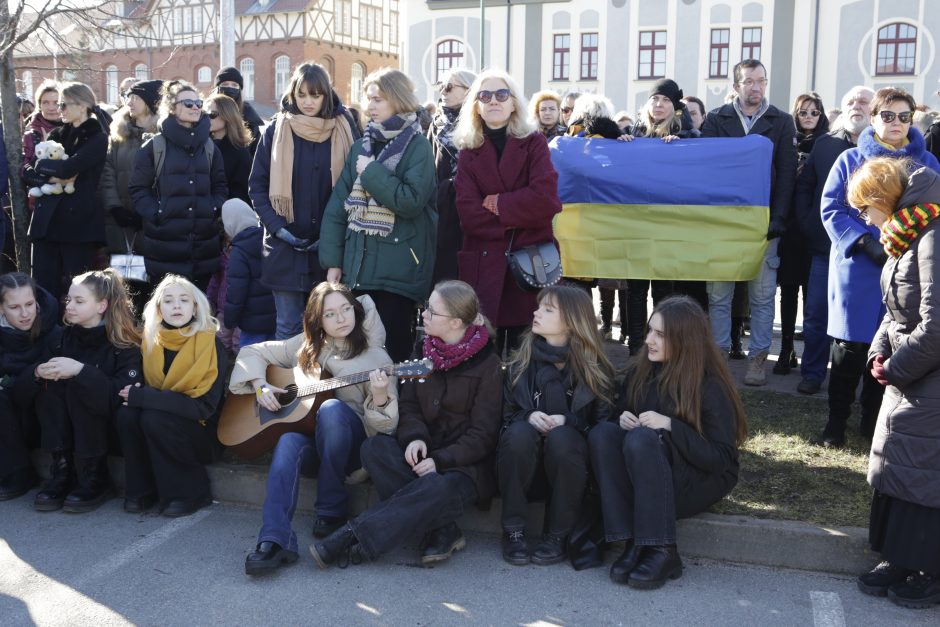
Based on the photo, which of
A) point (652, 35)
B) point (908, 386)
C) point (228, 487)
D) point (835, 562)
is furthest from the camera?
point (652, 35)

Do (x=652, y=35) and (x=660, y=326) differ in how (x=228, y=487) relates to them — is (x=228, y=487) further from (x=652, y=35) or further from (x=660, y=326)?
(x=652, y=35)

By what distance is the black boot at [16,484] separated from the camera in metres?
5.42

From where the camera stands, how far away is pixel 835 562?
171 inches

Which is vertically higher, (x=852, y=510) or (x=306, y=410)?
(x=306, y=410)

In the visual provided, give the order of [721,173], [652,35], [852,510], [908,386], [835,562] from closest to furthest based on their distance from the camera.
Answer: [908,386], [835,562], [852,510], [721,173], [652,35]

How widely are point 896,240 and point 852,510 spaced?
1381 mm

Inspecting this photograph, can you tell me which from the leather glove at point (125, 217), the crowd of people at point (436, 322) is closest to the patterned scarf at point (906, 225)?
the crowd of people at point (436, 322)

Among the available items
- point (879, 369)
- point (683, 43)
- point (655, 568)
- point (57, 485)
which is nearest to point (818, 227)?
point (879, 369)

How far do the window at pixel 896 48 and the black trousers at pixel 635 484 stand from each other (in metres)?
33.8

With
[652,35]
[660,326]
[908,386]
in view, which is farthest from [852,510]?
[652,35]

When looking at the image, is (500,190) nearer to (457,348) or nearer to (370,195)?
(370,195)

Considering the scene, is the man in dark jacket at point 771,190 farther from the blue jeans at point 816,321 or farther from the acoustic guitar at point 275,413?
the acoustic guitar at point 275,413

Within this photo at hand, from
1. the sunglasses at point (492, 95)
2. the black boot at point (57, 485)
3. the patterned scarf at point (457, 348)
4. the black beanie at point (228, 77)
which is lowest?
the black boot at point (57, 485)

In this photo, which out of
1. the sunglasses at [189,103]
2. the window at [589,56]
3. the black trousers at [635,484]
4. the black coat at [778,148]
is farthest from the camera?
the window at [589,56]
